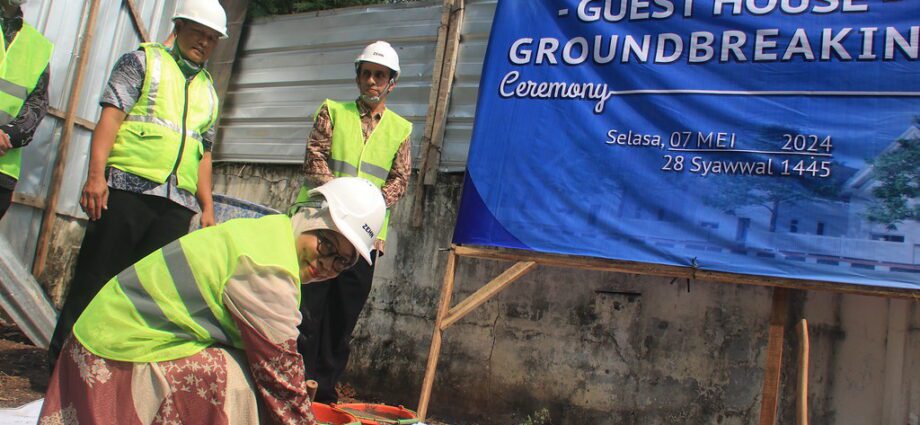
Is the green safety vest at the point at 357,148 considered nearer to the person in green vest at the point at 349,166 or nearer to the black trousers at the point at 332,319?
the person in green vest at the point at 349,166

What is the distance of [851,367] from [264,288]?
2.98m

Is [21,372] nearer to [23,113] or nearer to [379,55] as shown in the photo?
[23,113]

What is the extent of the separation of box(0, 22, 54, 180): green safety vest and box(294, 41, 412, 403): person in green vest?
50.2 inches

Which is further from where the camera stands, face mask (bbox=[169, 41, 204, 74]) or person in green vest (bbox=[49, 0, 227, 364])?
face mask (bbox=[169, 41, 204, 74])

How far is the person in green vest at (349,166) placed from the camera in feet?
11.7

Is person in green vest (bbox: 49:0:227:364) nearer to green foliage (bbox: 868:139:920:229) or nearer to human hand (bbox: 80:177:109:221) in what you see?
human hand (bbox: 80:177:109:221)

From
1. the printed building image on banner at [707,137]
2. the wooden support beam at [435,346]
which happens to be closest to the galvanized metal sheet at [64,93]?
the wooden support beam at [435,346]

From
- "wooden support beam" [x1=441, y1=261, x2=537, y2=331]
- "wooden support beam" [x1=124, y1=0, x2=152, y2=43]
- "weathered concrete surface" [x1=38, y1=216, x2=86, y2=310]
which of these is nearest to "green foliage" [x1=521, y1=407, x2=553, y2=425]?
"wooden support beam" [x1=441, y1=261, x2=537, y2=331]

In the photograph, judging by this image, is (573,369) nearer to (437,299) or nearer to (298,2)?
(437,299)

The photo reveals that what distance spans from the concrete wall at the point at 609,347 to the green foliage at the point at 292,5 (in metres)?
1.81

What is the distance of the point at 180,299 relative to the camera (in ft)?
6.25

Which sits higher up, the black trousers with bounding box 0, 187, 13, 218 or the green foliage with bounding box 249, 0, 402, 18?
the green foliage with bounding box 249, 0, 402, 18

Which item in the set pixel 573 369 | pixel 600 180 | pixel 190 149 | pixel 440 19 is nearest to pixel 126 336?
pixel 190 149

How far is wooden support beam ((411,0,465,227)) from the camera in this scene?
468cm
